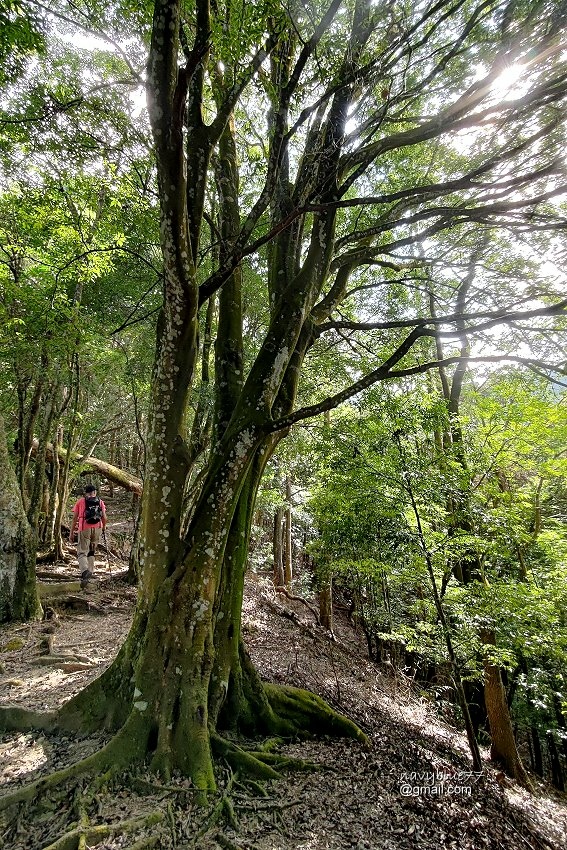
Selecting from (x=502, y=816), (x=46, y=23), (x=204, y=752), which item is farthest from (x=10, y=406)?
(x=502, y=816)

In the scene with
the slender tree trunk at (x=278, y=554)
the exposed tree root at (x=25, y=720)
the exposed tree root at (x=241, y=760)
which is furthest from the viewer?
the slender tree trunk at (x=278, y=554)

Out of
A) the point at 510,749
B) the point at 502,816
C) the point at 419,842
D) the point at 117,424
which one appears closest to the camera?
the point at 419,842

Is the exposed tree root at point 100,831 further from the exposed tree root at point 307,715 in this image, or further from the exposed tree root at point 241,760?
the exposed tree root at point 307,715

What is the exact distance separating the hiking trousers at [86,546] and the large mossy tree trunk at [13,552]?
2022mm

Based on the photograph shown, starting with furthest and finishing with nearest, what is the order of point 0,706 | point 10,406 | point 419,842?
point 10,406
point 0,706
point 419,842

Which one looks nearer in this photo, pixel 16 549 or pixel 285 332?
pixel 285 332

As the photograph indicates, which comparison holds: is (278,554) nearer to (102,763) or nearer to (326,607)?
(326,607)

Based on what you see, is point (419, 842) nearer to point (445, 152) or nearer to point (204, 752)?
point (204, 752)

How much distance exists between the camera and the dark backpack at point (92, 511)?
8297mm

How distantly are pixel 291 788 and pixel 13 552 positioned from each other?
16.3ft

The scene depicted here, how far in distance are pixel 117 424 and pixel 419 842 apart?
15.0 meters

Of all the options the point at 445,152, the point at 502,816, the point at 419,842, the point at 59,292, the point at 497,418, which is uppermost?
the point at 445,152

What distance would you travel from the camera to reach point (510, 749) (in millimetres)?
7340

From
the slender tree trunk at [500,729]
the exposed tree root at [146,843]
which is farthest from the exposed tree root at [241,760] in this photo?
the slender tree trunk at [500,729]
